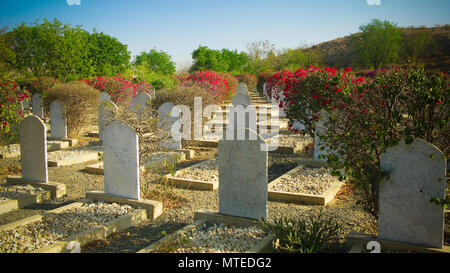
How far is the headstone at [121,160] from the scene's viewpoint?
16.0ft

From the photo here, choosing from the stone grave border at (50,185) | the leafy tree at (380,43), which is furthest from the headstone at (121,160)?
the leafy tree at (380,43)

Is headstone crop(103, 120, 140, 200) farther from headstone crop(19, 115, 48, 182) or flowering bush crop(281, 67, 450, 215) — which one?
flowering bush crop(281, 67, 450, 215)

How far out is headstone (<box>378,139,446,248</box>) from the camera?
321 centimetres

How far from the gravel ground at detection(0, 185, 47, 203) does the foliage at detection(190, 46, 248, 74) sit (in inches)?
1209

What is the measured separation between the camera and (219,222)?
419 cm

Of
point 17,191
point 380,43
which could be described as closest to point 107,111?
point 17,191

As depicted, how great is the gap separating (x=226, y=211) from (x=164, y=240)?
2.95 ft

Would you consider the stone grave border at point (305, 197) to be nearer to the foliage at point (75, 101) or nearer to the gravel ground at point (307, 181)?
the gravel ground at point (307, 181)

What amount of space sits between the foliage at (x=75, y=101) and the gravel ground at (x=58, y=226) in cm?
628

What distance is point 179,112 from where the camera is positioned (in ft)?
29.4

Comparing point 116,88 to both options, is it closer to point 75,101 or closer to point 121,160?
point 75,101

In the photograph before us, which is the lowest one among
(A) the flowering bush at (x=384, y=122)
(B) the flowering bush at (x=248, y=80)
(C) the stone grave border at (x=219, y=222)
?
(C) the stone grave border at (x=219, y=222)
